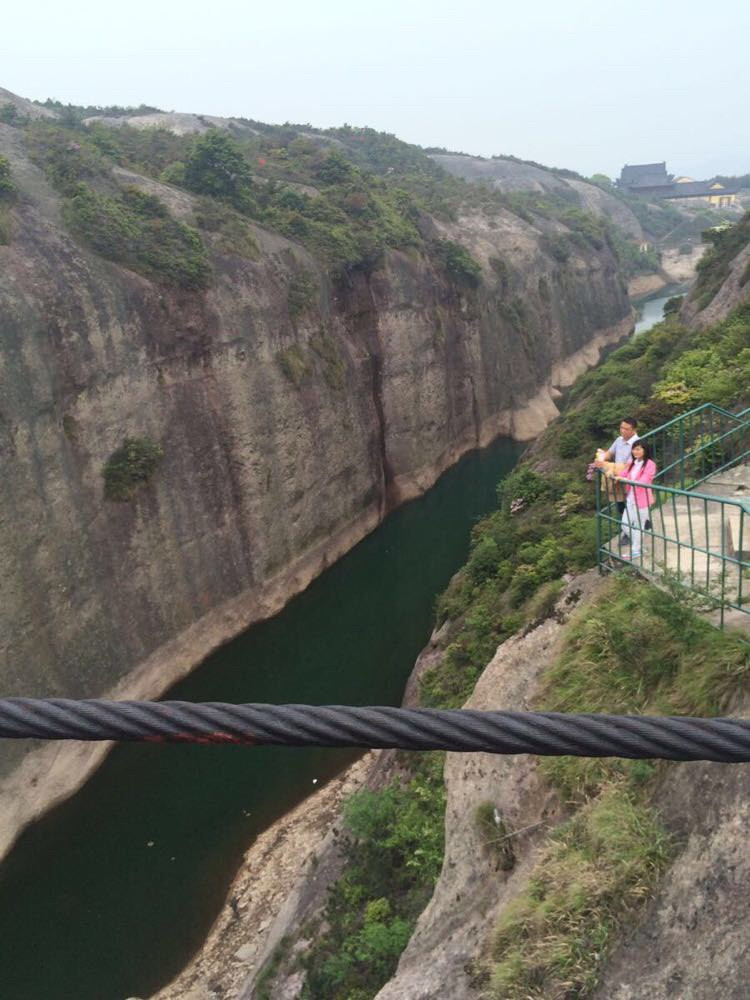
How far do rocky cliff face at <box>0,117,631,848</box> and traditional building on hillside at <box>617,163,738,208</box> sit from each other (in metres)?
126

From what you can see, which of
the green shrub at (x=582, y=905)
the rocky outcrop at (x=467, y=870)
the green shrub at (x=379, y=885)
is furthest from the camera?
the green shrub at (x=379, y=885)

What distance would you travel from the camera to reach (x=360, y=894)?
12430 mm

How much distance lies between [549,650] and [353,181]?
3755 cm

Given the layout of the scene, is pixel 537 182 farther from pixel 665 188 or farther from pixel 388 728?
pixel 388 728

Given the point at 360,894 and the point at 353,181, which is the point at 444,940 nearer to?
the point at 360,894

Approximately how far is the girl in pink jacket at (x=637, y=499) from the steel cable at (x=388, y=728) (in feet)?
22.8

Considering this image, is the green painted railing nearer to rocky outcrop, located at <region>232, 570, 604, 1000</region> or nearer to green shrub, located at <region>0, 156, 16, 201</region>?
rocky outcrop, located at <region>232, 570, 604, 1000</region>

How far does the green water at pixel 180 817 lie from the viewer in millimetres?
15492

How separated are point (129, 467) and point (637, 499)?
17.4 metres

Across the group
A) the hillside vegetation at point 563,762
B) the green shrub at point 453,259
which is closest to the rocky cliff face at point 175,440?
the green shrub at point 453,259

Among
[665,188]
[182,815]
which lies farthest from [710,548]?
[665,188]

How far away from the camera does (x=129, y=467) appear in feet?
74.5

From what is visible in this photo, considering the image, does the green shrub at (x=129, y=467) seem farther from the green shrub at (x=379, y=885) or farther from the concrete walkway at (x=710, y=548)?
the concrete walkway at (x=710, y=548)

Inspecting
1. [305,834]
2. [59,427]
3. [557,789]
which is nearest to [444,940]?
[557,789]
